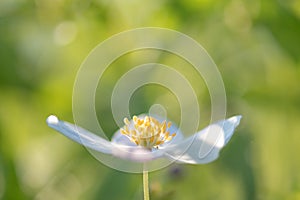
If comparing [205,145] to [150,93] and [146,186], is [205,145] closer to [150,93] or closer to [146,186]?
[146,186]

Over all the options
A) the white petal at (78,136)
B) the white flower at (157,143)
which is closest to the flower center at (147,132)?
the white flower at (157,143)

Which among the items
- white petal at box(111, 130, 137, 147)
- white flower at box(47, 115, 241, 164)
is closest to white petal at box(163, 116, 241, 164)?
white flower at box(47, 115, 241, 164)

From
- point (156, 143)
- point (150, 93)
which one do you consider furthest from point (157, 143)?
point (150, 93)

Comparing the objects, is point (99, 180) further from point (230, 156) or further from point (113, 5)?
point (113, 5)

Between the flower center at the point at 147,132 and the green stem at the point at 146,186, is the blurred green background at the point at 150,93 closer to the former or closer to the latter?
the flower center at the point at 147,132

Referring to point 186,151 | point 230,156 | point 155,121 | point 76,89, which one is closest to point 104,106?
point 76,89

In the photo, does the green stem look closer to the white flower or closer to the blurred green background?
the white flower

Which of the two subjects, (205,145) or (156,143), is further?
(156,143)
